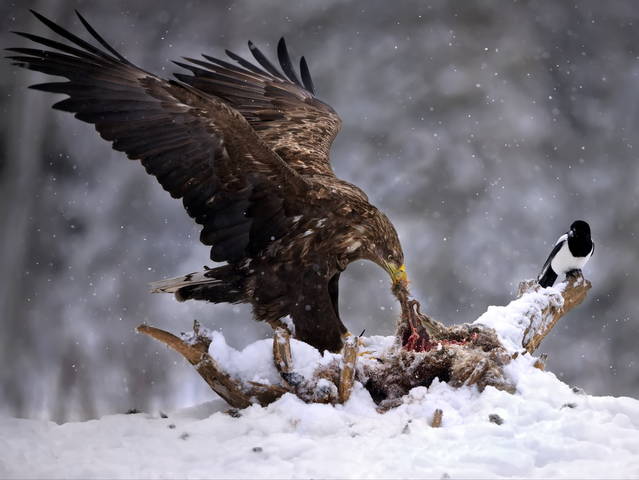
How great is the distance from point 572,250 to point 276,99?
8.10ft

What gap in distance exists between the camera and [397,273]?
13.4 feet

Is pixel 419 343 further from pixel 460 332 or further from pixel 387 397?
pixel 387 397

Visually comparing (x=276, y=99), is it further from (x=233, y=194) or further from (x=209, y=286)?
(x=209, y=286)

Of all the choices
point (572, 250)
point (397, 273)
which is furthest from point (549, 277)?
point (397, 273)

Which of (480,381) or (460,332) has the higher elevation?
(460,332)

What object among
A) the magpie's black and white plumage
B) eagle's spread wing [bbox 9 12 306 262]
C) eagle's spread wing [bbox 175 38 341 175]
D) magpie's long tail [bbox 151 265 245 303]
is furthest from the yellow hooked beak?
the magpie's black and white plumage

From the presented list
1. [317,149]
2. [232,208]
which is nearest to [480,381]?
[232,208]

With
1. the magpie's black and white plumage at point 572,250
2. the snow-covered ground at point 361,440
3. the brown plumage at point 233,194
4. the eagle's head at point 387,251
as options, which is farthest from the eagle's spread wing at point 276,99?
the snow-covered ground at point 361,440

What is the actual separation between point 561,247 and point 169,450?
3.30 metres

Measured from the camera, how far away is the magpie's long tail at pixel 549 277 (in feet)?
17.1

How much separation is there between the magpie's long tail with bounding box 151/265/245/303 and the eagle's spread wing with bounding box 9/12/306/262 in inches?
10.7

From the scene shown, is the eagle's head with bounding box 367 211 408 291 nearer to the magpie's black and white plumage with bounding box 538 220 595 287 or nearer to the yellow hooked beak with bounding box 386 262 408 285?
the yellow hooked beak with bounding box 386 262 408 285

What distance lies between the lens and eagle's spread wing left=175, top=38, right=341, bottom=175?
5.05 meters

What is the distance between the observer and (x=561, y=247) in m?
5.06
